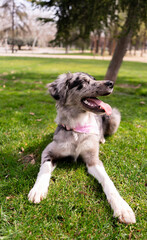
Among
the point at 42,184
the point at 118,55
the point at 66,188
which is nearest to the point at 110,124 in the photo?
the point at 66,188

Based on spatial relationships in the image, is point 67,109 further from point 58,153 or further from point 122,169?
point 122,169

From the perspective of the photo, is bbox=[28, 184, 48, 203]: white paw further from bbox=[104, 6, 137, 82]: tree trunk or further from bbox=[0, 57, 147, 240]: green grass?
bbox=[104, 6, 137, 82]: tree trunk

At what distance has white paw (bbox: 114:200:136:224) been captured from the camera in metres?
2.21

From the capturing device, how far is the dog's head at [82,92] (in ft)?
10.3

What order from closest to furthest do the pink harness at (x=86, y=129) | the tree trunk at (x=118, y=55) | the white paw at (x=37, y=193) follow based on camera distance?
the white paw at (x=37, y=193)
the pink harness at (x=86, y=129)
the tree trunk at (x=118, y=55)

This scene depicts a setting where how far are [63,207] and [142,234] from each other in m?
1.01

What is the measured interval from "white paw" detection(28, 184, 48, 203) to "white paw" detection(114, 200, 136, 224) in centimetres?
101

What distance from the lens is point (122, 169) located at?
10.6 ft

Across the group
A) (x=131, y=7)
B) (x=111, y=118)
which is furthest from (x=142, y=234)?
(x=131, y=7)

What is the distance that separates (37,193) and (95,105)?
5.78 ft

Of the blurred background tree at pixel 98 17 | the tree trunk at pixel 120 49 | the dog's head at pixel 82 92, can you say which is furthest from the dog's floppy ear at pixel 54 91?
the tree trunk at pixel 120 49

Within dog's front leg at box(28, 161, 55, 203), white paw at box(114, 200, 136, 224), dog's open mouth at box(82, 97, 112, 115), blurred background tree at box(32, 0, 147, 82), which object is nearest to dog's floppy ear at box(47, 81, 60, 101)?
dog's open mouth at box(82, 97, 112, 115)

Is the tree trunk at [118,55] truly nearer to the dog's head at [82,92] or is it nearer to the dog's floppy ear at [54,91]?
the dog's head at [82,92]

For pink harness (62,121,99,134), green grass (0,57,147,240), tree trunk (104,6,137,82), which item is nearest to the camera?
green grass (0,57,147,240)
